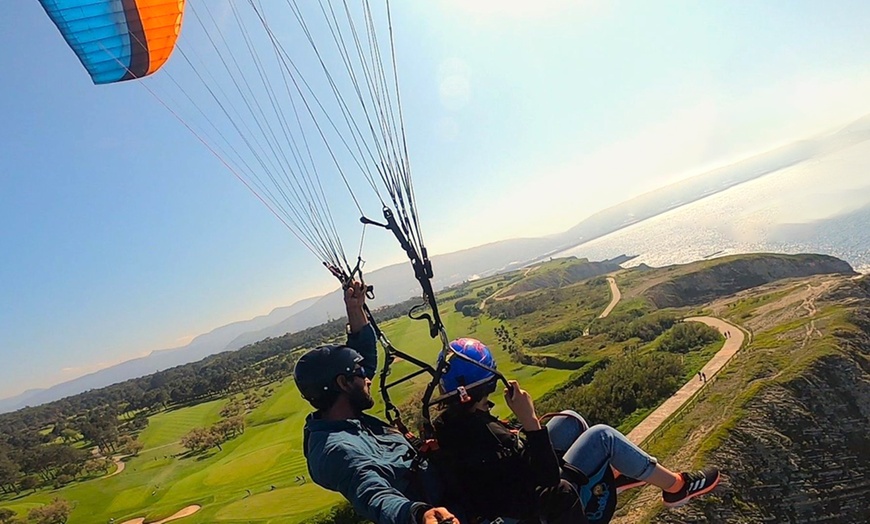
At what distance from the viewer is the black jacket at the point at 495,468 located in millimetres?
2256

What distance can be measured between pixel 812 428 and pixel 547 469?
1585 centimetres

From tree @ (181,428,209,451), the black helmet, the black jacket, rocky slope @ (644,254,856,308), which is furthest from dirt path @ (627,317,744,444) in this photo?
tree @ (181,428,209,451)

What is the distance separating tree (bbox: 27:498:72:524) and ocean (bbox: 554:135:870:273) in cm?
9367

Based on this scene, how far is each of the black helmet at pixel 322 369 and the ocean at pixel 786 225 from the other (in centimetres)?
8710

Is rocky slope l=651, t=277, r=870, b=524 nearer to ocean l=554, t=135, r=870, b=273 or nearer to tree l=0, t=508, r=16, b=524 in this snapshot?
tree l=0, t=508, r=16, b=524

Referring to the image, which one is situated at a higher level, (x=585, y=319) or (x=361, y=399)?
(x=361, y=399)

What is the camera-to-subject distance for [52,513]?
119 feet

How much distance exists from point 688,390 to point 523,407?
20.5m

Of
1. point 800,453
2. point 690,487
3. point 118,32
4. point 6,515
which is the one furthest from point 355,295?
point 6,515

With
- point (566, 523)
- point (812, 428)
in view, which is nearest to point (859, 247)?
point (812, 428)

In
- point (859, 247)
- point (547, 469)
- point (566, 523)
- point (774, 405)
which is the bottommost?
point (859, 247)

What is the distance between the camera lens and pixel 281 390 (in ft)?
179

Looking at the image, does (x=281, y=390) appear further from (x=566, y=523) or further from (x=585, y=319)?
(x=566, y=523)

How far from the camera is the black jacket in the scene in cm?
226
